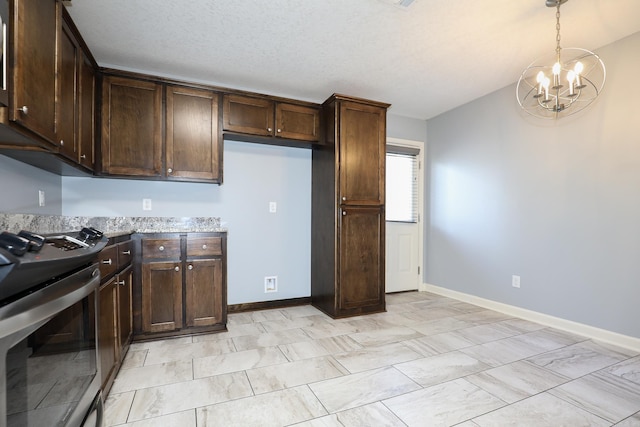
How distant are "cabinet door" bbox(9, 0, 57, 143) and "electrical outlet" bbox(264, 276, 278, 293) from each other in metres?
2.29

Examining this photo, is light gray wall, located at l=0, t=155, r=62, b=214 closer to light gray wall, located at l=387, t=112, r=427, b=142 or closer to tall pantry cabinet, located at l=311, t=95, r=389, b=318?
tall pantry cabinet, located at l=311, t=95, r=389, b=318

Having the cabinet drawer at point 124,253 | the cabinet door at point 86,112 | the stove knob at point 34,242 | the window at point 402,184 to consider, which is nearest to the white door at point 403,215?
the window at point 402,184

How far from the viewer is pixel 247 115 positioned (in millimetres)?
2990

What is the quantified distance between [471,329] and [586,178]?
1.65m

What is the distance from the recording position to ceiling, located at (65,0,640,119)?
2037 millimetres

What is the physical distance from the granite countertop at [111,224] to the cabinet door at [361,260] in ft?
4.03

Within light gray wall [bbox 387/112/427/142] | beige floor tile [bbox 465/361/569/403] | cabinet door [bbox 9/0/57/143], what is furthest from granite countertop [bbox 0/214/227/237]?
light gray wall [bbox 387/112/427/142]

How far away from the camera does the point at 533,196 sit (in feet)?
9.89

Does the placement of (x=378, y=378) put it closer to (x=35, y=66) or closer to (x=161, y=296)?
(x=161, y=296)

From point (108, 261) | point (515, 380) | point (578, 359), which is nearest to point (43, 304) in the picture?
point (108, 261)

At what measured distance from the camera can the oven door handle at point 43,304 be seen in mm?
678

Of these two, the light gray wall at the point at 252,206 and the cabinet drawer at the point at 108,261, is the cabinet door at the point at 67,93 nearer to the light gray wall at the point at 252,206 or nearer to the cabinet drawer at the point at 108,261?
the cabinet drawer at the point at 108,261

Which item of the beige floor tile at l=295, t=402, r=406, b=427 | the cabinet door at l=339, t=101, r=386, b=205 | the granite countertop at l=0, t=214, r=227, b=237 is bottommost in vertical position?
the beige floor tile at l=295, t=402, r=406, b=427

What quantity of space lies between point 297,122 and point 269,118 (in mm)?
300
